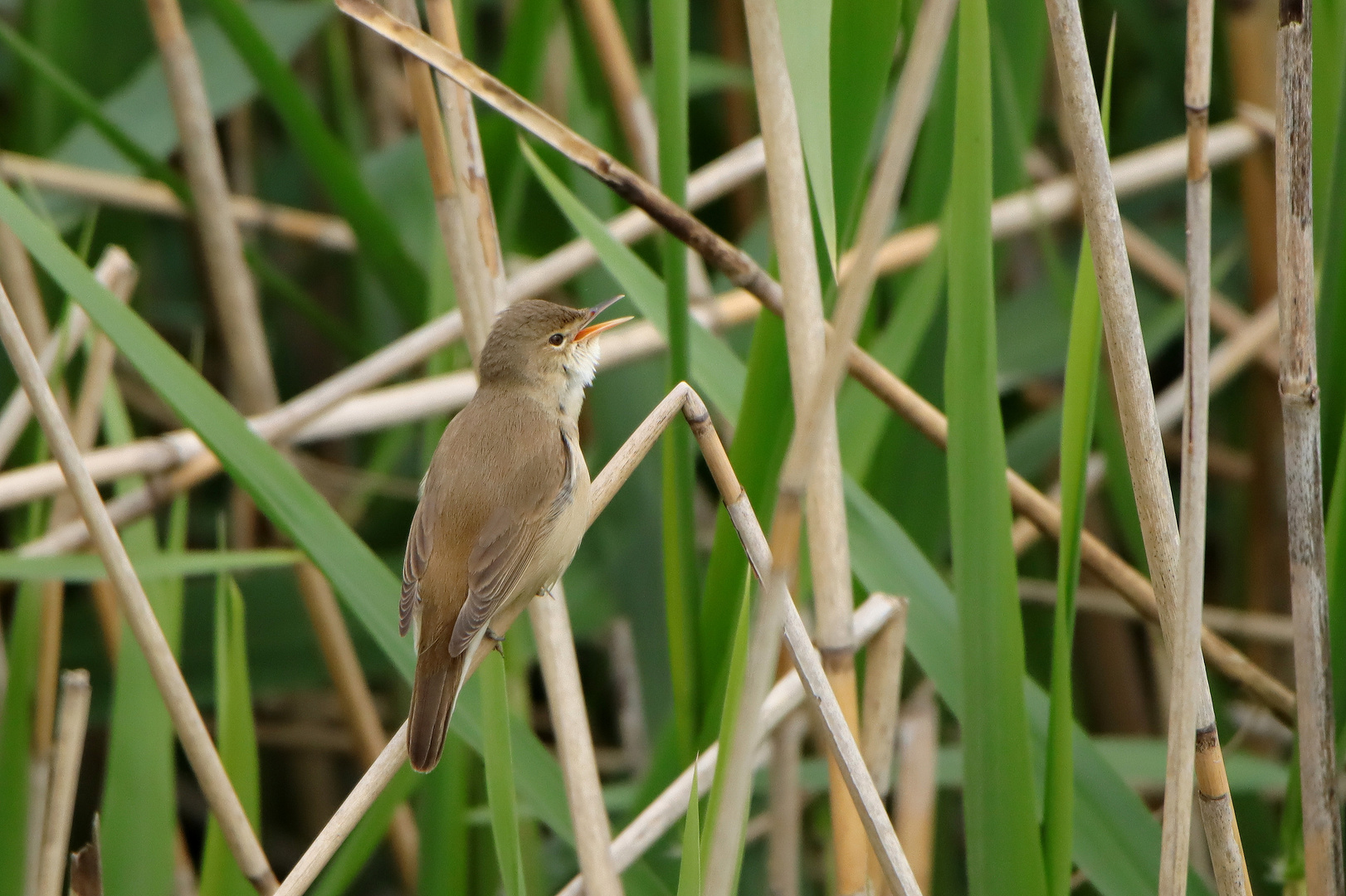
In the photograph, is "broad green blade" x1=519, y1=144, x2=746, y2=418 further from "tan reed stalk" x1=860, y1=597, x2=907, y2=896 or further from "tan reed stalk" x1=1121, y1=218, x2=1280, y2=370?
"tan reed stalk" x1=1121, y1=218, x2=1280, y2=370

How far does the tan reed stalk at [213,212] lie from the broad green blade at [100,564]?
2.89ft

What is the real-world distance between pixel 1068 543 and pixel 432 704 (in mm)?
841

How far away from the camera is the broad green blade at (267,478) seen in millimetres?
1766

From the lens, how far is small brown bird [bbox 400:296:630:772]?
1.91 metres

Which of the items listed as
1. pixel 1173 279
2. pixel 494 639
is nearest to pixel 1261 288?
pixel 1173 279

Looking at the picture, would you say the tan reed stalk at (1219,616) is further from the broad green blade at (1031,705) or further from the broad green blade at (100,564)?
the broad green blade at (100,564)

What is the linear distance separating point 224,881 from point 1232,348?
2288mm

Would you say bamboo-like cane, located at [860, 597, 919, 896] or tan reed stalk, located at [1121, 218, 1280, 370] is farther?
→ tan reed stalk, located at [1121, 218, 1280, 370]

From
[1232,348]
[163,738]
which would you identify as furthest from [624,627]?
[1232,348]

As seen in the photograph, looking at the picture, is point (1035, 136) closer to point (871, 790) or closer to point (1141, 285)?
point (1141, 285)

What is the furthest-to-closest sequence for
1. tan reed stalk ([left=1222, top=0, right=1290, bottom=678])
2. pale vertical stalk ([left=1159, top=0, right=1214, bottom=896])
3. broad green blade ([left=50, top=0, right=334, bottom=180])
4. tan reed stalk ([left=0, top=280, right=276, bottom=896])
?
1. tan reed stalk ([left=1222, top=0, right=1290, bottom=678])
2. broad green blade ([left=50, top=0, right=334, bottom=180])
3. tan reed stalk ([left=0, top=280, right=276, bottom=896])
4. pale vertical stalk ([left=1159, top=0, right=1214, bottom=896])

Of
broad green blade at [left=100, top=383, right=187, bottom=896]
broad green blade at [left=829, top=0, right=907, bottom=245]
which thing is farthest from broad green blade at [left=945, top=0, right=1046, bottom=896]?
broad green blade at [left=100, top=383, right=187, bottom=896]

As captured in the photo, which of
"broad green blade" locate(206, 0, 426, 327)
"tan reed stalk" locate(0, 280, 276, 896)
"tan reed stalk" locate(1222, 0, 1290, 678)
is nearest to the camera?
"tan reed stalk" locate(0, 280, 276, 896)

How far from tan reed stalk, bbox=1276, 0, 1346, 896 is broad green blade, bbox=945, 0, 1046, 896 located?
35 cm
